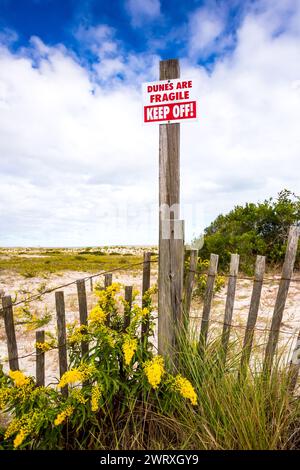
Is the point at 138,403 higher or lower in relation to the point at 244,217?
lower

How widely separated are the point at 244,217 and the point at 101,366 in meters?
9.37

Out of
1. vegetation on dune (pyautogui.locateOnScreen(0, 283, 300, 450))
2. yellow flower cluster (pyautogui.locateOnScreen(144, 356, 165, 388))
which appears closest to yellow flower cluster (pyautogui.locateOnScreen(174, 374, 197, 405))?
vegetation on dune (pyautogui.locateOnScreen(0, 283, 300, 450))

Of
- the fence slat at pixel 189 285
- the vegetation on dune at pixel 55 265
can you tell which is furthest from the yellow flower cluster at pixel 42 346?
the vegetation on dune at pixel 55 265

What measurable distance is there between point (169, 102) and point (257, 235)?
319 inches

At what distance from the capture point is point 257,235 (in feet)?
33.1

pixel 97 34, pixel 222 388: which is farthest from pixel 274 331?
pixel 97 34

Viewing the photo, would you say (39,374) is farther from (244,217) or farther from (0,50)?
(244,217)

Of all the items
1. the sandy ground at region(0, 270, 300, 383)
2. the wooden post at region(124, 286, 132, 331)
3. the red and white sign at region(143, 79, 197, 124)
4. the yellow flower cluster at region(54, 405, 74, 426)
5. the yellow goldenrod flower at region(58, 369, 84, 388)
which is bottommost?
the sandy ground at region(0, 270, 300, 383)

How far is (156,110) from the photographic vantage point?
294cm

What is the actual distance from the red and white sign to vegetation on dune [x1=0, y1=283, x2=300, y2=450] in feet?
6.04

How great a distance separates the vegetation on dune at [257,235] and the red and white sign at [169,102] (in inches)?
290

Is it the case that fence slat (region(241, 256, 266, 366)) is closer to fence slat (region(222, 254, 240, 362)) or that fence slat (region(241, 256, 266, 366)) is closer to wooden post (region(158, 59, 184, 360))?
fence slat (region(222, 254, 240, 362))

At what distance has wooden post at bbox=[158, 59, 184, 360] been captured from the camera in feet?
9.64

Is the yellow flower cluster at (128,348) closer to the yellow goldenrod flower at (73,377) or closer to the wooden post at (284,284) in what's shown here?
the yellow goldenrod flower at (73,377)
